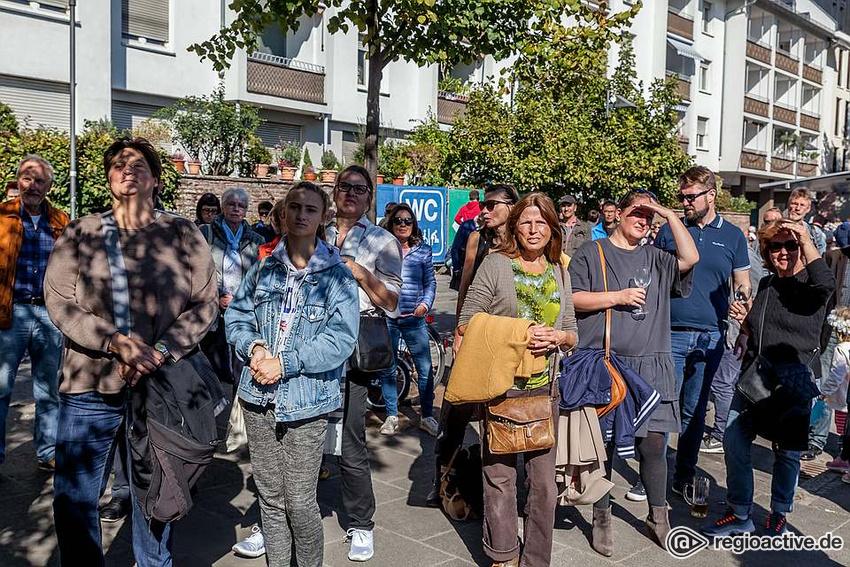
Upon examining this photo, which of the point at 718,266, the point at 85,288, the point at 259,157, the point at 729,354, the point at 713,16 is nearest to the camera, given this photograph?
the point at 85,288

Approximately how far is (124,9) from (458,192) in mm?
8819

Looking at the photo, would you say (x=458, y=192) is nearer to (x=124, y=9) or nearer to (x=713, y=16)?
(x=124, y=9)

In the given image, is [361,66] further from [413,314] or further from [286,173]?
[413,314]

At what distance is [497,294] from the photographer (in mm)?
4469

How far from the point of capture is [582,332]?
502cm

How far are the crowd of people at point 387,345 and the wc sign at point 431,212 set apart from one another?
1314 centimetres

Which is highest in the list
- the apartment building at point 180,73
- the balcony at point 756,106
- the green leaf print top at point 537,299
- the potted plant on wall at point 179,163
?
the balcony at point 756,106

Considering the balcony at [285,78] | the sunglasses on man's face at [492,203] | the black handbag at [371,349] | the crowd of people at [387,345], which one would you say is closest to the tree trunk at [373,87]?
the crowd of people at [387,345]

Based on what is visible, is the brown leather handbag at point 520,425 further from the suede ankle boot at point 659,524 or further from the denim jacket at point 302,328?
the suede ankle boot at point 659,524

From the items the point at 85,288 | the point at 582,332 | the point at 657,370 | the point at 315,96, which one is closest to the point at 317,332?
the point at 85,288

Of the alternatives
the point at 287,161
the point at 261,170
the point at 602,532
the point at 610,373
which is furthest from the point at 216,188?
the point at 602,532

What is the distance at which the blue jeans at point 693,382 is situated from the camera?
578cm

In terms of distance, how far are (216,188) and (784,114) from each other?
42.7m

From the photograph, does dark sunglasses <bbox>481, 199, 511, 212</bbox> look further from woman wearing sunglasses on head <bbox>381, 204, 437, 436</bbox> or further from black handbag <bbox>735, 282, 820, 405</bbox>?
woman wearing sunglasses on head <bbox>381, 204, 437, 436</bbox>
